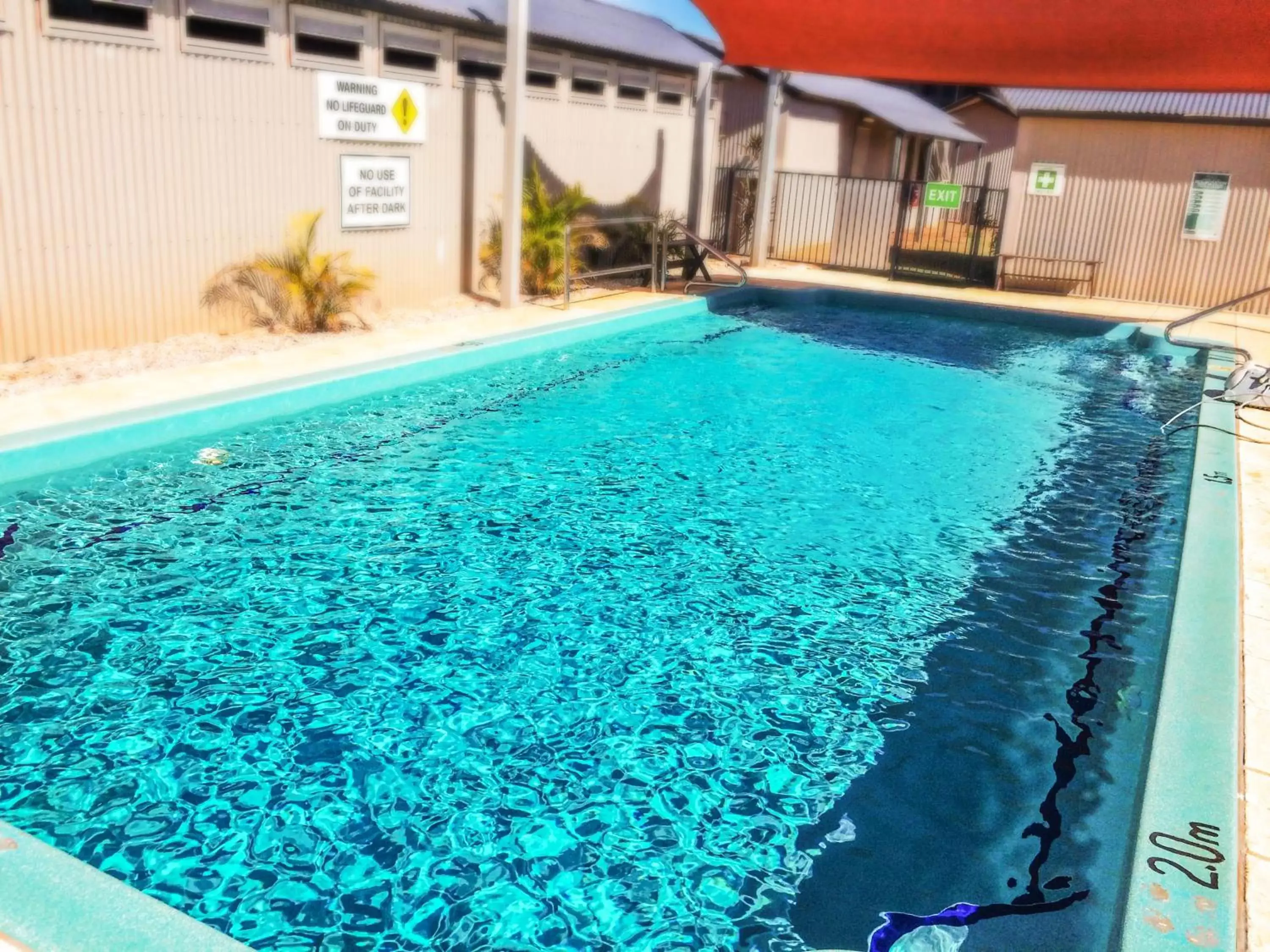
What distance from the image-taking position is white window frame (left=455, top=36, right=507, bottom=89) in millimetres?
10906

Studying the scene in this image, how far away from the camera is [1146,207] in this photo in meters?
14.9

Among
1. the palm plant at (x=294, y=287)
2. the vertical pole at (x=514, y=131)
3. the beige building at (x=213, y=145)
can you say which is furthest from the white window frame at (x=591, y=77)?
the palm plant at (x=294, y=287)

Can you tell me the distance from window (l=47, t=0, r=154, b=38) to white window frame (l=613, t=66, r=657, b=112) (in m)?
7.44

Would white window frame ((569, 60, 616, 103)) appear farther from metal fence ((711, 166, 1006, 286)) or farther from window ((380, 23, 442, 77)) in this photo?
metal fence ((711, 166, 1006, 286))

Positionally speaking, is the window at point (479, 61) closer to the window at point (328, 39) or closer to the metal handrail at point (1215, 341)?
the window at point (328, 39)

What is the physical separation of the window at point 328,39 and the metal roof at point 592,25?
39 cm

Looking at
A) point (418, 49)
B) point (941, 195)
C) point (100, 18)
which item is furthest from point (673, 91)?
point (100, 18)

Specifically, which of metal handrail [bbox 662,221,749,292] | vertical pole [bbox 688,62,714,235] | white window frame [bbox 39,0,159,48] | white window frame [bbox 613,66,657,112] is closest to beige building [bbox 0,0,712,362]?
white window frame [bbox 39,0,159,48]

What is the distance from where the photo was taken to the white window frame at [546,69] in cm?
1221

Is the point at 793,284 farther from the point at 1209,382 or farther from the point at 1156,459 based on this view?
the point at 1156,459

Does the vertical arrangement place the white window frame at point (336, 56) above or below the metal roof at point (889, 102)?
below

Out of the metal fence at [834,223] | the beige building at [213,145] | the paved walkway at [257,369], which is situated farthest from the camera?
the metal fence at [834,223]

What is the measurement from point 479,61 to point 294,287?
3805 millimetres

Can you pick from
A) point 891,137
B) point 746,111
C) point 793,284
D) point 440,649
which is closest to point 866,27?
point 793,284
